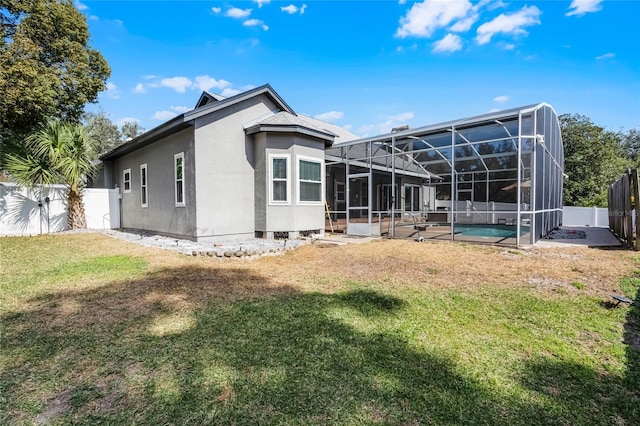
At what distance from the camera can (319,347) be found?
9.89 feet

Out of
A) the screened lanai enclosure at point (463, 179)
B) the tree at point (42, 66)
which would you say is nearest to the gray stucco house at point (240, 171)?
the screened lanai enclosure at point (463, 179)

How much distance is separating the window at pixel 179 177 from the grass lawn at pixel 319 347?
14.4 feet

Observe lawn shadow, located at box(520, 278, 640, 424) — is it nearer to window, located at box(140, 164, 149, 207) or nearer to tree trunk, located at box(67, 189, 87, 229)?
window, located at box(140, 164, 149, 207)

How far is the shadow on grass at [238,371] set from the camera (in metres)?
2.08

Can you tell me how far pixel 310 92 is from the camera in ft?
60.4

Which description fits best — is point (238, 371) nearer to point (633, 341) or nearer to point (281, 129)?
point (633, 341)

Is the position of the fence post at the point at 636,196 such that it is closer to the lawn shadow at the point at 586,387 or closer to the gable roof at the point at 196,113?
the lawn shadow at the point at 586,387

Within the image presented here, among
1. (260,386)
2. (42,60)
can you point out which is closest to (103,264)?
(260,386)

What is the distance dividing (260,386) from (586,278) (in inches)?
238

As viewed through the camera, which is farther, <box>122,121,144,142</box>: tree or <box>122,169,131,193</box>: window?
<box>122,121,144,142</box>: tree

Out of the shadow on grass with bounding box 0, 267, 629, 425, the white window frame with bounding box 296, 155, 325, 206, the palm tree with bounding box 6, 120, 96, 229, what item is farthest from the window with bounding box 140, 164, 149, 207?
the shadow on grass with bounding box 0, 267, 629, 425

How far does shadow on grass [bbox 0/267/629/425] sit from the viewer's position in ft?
6.82

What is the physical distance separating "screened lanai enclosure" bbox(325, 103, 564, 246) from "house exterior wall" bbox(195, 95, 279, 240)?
12.7 ft

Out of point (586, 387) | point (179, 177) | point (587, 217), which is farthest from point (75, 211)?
point (587, 217)
